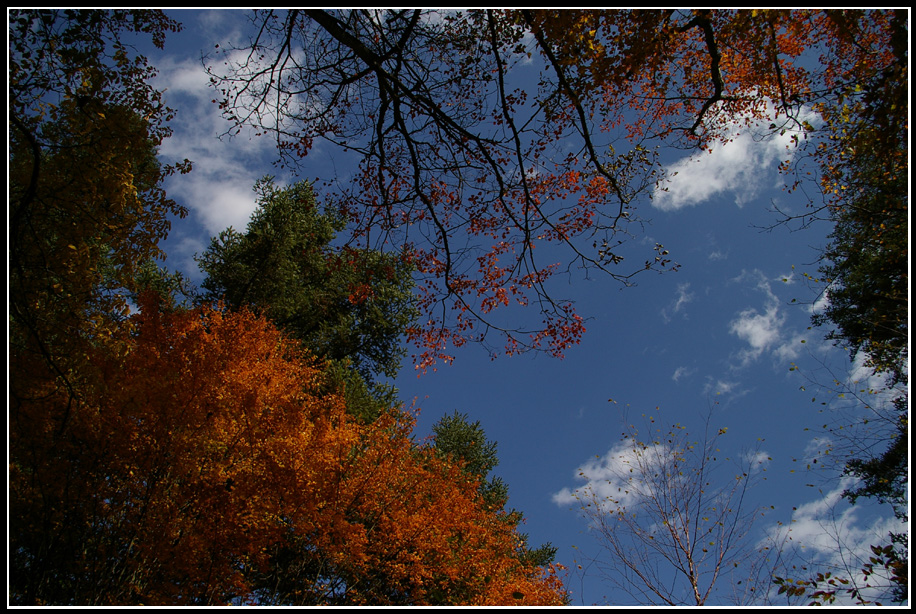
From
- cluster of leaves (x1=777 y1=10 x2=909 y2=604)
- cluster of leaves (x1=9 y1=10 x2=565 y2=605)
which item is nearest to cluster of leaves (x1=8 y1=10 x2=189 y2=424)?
cluster of leaves (x1=9 y1=10 x2=565 y2=605)

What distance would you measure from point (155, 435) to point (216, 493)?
1825 mm

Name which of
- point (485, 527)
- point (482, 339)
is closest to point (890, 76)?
point (482, 339)

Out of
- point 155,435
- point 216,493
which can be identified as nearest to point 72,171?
point 155,435

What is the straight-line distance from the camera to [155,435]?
27.3 feet

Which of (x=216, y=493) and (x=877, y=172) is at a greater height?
(x=877, y=172)

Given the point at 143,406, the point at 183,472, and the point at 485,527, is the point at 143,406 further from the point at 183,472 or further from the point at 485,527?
the point at 485,527

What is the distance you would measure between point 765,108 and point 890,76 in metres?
2.01

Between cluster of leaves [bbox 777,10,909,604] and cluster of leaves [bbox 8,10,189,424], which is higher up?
cluster of leaves [bbox 777,10,909,604]

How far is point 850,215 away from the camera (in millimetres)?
5113

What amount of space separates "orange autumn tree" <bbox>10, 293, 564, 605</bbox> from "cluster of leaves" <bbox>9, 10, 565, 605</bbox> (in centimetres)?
4

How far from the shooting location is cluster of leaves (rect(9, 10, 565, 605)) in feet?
13.2

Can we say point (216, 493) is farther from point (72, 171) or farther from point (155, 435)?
point (72, 171)

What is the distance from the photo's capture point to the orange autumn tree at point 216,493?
747cm

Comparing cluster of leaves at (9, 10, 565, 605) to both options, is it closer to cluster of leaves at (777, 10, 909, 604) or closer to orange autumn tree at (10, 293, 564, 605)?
orange autumn tree at (10, 293, 564, 605)
